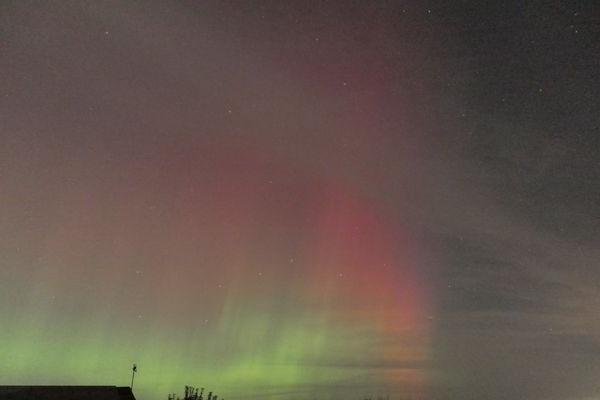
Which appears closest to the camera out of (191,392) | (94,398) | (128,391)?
(94,398)

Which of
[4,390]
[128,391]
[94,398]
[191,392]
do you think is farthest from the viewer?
[191,392]

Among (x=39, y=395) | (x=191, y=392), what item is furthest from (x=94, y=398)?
(x=191, y=392)

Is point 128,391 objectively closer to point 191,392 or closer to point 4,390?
point 4,390

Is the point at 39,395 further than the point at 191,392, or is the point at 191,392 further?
the point at 191,392

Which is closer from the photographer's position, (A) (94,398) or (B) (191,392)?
(A) (94,398)

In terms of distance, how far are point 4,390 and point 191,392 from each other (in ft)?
174

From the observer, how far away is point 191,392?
80375 millimetres

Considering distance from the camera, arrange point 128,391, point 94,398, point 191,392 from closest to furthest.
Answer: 1. point 94,398
2. point 128,391
3. point 191,392

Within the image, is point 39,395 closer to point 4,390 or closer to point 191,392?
point 4,390

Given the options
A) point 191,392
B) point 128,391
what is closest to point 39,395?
point 128,391

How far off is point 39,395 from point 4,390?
2115 millimetres

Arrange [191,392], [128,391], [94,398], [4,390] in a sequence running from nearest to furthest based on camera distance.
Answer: [4,390] → [94,398] → [128,391] → [191,392]

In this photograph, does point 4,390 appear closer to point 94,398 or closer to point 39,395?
point 39,395

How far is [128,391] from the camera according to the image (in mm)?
37438
